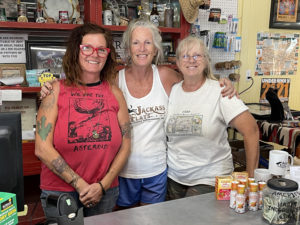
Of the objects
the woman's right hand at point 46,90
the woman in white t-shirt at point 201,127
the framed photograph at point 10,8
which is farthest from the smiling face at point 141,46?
the framed photograph at point 10,8

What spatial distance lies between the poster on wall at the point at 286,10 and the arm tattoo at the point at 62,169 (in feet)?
11.1

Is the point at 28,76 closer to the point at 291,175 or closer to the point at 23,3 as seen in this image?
the point at 23,3

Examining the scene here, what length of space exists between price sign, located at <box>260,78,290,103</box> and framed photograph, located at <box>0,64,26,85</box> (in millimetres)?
2884

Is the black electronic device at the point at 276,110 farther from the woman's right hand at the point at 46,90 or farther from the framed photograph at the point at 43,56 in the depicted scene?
the woman's right hand at the point at 46,90

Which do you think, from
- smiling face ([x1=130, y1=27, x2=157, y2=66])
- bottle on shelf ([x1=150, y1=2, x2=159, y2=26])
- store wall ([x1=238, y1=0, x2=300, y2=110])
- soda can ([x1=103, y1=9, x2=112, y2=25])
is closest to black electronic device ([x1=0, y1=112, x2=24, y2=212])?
smiling face ([x1=130, y1=27, x2=157, y2=66])

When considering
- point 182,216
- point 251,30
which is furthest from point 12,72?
point 251,30

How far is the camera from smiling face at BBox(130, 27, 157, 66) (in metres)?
1.85

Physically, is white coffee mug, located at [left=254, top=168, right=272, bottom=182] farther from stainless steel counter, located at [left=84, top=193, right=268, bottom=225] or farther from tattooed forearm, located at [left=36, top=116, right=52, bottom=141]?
tattooed forearm, located at [left=36, top=116, right=52, bottom=141]

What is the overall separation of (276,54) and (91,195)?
10.8 ft

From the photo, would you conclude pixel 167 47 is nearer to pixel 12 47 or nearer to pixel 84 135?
pixel 12 47

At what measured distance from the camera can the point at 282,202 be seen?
1137mm

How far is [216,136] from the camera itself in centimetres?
175

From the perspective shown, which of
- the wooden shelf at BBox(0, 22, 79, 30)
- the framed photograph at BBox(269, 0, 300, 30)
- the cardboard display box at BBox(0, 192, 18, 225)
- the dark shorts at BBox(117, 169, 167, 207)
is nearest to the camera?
the cardboard display box at BBox(0, 192, 18, 225)

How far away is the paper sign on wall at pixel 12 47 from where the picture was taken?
8.41 feet
